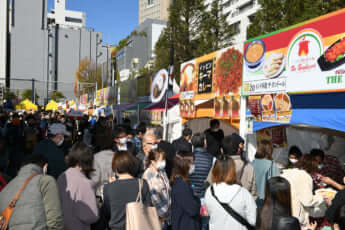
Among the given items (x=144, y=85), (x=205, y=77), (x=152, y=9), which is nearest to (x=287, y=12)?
(x=205, y=77)

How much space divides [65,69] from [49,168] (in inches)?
3600

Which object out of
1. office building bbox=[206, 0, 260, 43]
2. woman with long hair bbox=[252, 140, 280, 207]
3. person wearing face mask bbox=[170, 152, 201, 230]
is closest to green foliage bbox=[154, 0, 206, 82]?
woman with long hair bbox=[252, 140, 280, 207]

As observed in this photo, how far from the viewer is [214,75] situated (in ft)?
33.2

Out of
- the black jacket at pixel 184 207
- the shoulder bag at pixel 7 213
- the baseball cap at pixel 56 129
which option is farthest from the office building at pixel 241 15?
the shoulder bag at pixel 7 213

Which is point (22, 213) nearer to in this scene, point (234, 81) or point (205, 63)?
point (234, 81)

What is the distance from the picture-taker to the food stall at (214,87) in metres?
9.01

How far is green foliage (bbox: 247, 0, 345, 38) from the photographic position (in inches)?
512

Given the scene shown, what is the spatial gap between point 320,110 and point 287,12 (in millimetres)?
10027

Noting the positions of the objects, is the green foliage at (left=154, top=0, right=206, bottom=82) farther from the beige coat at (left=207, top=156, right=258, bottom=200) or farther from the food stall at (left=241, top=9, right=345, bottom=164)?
the beige coat at (left=207, top=156, right=258, bottom=200)

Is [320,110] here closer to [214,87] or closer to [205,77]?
[214,87]

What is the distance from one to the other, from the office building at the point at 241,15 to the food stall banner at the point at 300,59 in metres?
35.0

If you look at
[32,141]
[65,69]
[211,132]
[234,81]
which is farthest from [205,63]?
[65,69]

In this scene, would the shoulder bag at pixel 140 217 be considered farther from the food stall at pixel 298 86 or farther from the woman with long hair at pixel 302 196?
the food stall at pixel 298 86

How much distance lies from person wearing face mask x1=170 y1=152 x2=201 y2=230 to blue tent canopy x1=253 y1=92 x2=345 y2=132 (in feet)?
11.8
